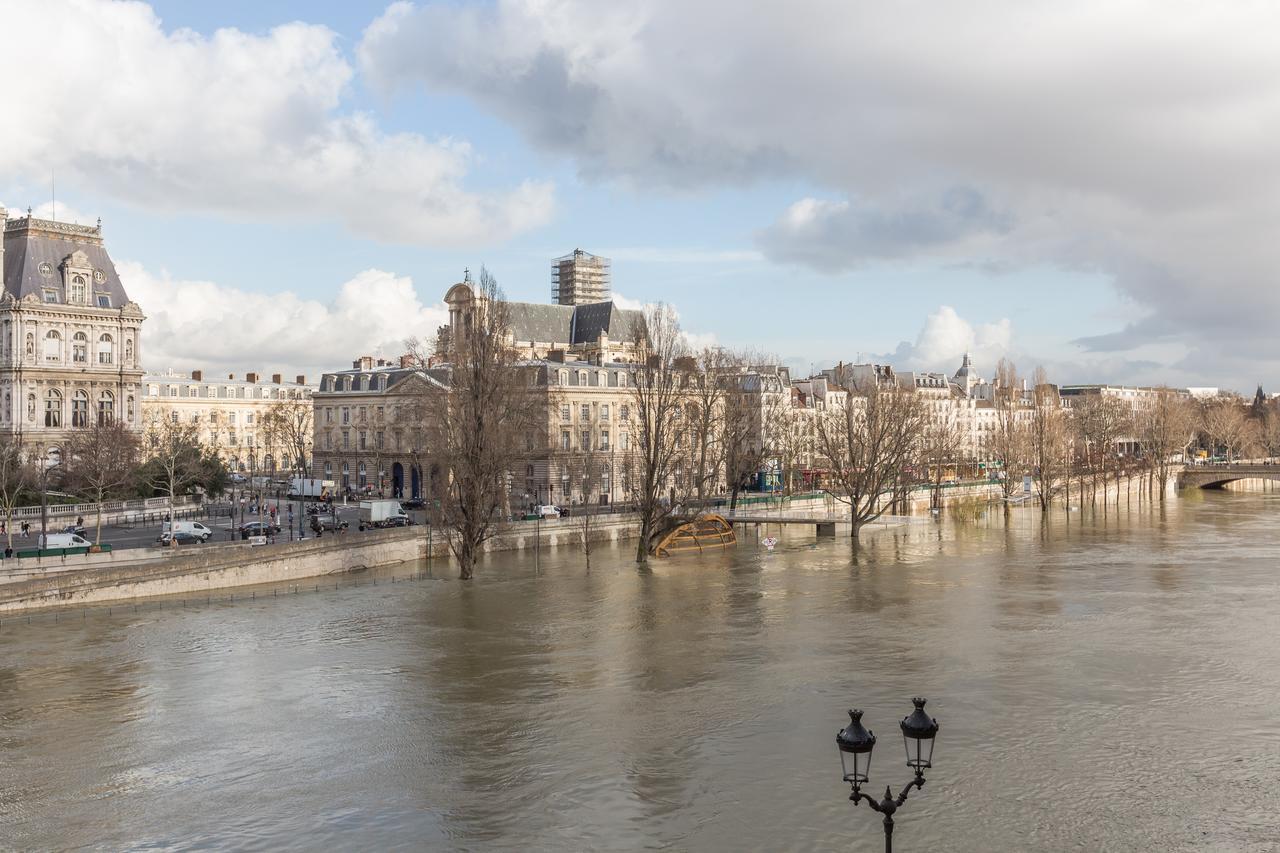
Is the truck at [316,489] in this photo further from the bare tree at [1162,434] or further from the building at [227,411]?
the bare tree at [1162,434]

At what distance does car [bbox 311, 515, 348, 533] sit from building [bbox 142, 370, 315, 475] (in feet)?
175

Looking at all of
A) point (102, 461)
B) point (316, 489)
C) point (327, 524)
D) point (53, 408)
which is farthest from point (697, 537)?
point (53, 408)

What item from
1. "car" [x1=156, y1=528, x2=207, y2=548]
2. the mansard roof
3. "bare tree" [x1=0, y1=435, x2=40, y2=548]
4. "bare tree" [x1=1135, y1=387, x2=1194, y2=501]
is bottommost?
"car" [x1=156, y1=528, x2=207, y2=548]

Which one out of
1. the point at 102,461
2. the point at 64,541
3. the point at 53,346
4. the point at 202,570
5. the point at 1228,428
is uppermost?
the point at 53,346

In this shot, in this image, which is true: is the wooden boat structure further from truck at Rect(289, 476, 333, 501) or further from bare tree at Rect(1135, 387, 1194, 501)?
bare tree at Rect(1135, 387, 1194, 501)

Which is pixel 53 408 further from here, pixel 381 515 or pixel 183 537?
pixel 183 537

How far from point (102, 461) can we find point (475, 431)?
25048 millimetres

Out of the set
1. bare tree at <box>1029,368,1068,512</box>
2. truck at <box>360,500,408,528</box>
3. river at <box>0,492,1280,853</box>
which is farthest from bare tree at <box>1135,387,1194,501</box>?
river at <box>0,492,1280,853</box>

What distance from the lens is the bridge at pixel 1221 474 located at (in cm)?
11338

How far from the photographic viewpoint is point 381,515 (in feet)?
220

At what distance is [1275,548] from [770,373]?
128ft

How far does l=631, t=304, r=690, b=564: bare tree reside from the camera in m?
60.6

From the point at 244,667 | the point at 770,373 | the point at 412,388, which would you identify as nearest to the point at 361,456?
the point at 412,388

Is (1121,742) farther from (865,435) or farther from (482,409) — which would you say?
(865,435)
